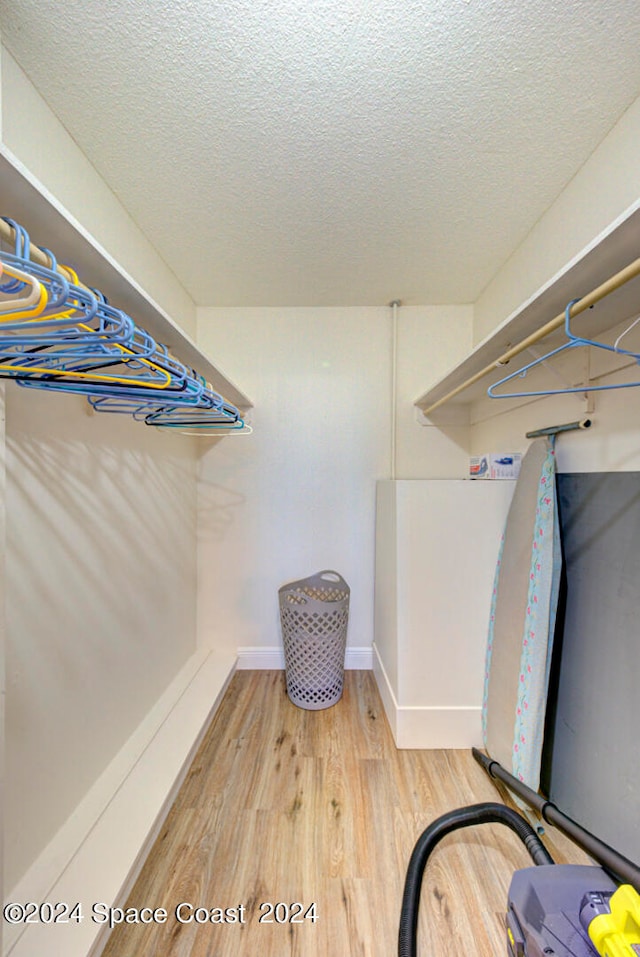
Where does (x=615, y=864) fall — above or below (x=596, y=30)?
below

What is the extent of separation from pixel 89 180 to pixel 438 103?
3.74ft

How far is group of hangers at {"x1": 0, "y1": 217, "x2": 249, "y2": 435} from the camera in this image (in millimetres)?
524

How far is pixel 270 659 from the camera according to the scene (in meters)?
2.16

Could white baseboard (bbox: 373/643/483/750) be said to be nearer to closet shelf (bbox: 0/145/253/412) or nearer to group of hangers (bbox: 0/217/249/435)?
group of hangers (bbox: 0/217/249/435)

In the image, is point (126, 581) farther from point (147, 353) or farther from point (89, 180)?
point (89, 180)

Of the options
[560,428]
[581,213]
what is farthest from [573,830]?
[581,213]

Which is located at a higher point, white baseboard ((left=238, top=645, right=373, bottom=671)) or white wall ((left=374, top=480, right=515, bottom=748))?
white wall ((left=374, top=480, right=515, bottom=748))

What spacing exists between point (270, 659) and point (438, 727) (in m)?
1.01

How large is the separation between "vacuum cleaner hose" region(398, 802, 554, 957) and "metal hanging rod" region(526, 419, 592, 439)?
1227 mm

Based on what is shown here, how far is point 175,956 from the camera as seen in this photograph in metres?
0.88

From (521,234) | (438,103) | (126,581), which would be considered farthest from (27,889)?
(521,234)

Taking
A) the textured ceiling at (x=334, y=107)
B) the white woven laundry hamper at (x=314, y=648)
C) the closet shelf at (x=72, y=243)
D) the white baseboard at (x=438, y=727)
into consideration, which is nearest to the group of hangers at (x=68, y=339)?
the closet shelf at (x=72, y=243)

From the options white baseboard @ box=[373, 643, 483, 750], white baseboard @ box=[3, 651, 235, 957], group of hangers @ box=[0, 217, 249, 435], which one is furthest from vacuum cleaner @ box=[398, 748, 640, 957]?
group of hangers @ box=[0, 217, 249, 435]

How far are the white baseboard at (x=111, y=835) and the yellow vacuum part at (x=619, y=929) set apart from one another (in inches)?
42.3
